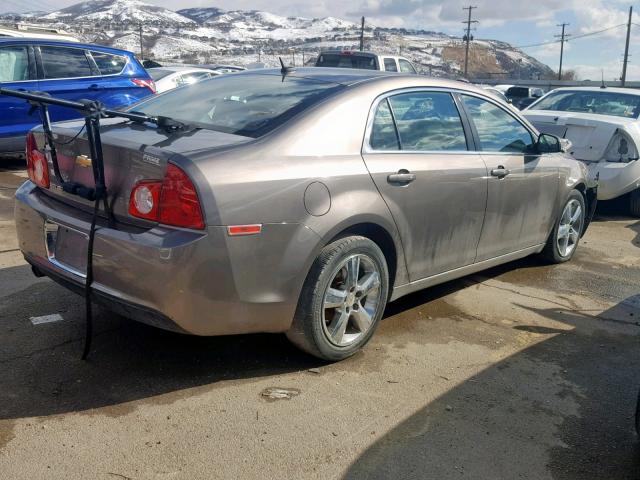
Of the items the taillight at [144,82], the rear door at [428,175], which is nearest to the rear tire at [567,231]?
the rear door at [428,175]

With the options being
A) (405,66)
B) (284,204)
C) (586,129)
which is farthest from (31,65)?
(405,66)

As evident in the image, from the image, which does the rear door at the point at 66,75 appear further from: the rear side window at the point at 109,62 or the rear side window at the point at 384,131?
the rear side window at the point at 384,131

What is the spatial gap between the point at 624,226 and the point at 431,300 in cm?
421

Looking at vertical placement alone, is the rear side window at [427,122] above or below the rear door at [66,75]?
below

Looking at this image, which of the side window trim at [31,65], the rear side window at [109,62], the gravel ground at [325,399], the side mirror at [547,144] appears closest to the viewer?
the gravel ground at [325,399]

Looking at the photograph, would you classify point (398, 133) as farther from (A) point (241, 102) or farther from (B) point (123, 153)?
(B) point (123, 153)

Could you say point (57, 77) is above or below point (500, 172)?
above

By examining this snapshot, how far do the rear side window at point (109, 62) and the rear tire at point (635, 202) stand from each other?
7.05m

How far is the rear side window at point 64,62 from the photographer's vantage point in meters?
8.62

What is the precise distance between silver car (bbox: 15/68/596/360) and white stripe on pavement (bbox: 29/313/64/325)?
1.52 feet

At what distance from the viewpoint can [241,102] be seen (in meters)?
3.85

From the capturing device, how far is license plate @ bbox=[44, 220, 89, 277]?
3.30m

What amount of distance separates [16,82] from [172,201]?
251 inches

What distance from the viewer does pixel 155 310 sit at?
10.1 ft
